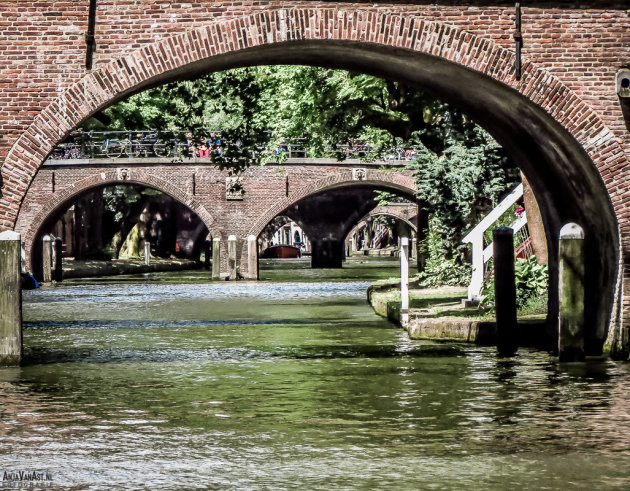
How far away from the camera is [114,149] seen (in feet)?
137

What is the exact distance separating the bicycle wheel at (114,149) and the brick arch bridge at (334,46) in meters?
28.2

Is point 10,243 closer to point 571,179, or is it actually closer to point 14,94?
point 14,94

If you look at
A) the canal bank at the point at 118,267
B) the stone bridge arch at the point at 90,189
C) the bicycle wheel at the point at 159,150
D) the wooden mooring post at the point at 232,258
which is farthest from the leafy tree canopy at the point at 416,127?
the bicycle wheel at the point at 159,150

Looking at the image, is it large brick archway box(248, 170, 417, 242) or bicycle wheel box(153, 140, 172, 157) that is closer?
large brick archway box(248, 170, 417, 242)

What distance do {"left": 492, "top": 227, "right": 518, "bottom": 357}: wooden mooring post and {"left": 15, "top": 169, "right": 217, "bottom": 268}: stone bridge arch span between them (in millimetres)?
26124

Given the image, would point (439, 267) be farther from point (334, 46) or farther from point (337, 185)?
point (337, 185)

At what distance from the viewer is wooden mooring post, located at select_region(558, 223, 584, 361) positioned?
11648 mm

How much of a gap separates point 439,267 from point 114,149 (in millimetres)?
21000

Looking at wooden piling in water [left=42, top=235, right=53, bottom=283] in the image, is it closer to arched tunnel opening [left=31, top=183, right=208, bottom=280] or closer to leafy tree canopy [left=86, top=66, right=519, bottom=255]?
arched tunnel opening [left=31, top=183, right=208, bottom=280]

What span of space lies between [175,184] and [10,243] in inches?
1146

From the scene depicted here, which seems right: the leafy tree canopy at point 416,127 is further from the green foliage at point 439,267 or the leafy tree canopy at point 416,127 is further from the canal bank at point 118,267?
the canal bank at point 118,267

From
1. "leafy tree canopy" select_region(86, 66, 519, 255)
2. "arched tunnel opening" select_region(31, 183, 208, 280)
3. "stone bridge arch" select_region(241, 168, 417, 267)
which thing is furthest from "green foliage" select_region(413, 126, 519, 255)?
"arched tunnel opening" select_region(31, 183, 208, 280)

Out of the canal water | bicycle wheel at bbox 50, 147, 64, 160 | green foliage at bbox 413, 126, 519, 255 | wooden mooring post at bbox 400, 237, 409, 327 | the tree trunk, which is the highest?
bicycle wheel at bbox 50, 147, 64, 160

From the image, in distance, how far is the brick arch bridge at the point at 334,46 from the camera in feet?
39.4
